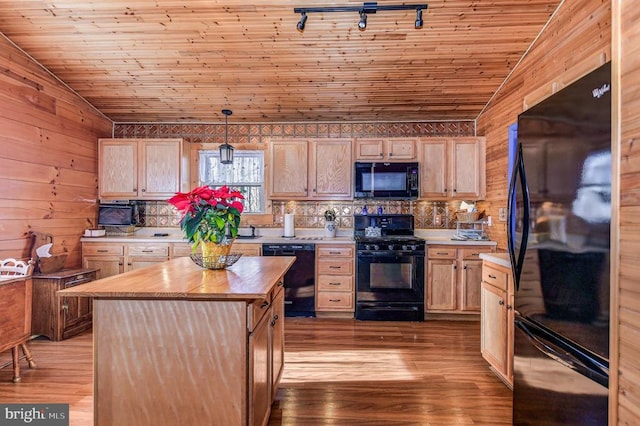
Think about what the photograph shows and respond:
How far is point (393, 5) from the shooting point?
2820mm

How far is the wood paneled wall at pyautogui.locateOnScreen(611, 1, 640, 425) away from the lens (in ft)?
3.14

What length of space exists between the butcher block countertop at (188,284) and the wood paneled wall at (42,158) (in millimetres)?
2338

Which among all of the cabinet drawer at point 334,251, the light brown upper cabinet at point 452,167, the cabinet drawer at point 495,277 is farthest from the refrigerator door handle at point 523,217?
the light brown upper cabinet at point 452,167

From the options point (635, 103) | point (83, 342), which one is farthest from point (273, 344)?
point (83, 342)

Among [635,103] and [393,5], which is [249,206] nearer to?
[393,5]

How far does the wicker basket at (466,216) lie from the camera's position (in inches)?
170

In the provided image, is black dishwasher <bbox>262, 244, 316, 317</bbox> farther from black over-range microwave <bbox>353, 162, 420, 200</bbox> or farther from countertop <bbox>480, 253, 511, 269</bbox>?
countertop <bbox>480, 253, 511, 269</bbox>

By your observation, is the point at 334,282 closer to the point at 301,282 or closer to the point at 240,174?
the point at 301,282

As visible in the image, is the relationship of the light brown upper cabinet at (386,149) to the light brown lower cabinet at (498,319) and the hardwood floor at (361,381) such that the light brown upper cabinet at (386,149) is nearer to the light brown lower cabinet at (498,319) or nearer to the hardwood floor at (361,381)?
the light brown lower cabinet at (498,319)

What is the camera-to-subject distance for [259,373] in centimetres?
163

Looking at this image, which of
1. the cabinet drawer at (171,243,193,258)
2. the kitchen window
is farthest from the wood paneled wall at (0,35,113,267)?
the kitchen window

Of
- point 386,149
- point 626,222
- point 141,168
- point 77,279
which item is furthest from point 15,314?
point 386,149

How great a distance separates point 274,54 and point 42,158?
2.73 m

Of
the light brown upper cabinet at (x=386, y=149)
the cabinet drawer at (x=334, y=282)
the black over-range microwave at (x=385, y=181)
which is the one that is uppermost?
the light brown upper cabinet at (x=386, y=149)
